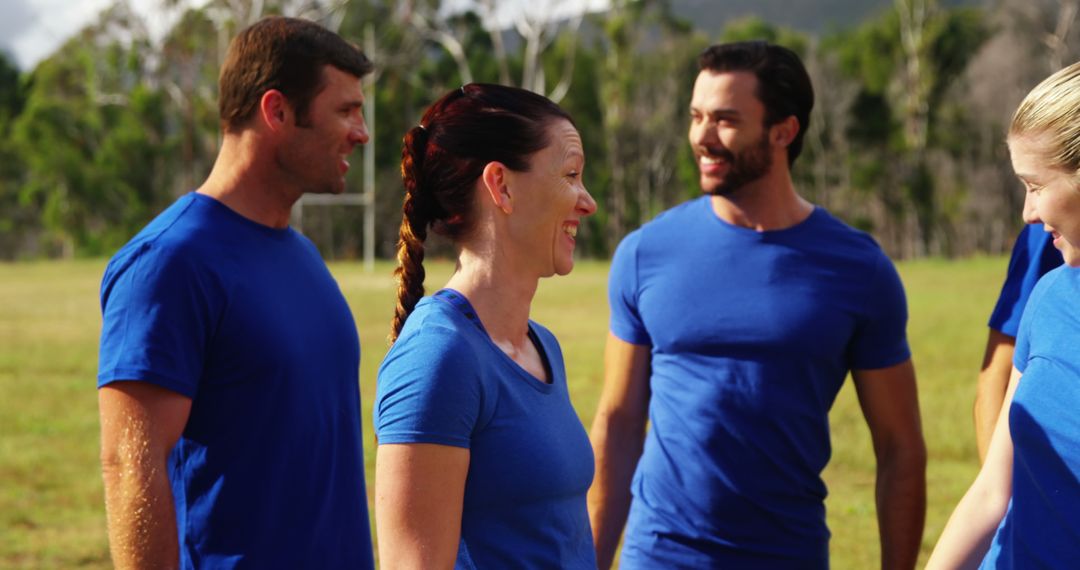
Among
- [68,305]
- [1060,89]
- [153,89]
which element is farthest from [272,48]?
[153,89]

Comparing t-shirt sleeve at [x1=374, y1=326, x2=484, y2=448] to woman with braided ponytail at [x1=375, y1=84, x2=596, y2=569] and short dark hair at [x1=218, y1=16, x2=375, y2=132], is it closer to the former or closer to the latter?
woman with braided ponytail at [x1=375, y1=84, x2=596, y2=569]

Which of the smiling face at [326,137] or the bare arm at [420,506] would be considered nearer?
the bare arm at [420,506]

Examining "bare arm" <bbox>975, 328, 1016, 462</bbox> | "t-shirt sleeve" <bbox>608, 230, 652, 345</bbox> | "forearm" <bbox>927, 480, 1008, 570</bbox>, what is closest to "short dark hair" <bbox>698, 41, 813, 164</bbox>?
"t-shirt sleeve" <bbox>608, 230, 652, 345</bbox>

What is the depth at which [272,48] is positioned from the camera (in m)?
3.26

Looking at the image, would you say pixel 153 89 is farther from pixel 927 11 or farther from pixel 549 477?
pixel 549 477

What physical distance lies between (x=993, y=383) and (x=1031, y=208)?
1107mm

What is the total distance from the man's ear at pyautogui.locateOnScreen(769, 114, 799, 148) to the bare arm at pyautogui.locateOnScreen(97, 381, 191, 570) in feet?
6.22

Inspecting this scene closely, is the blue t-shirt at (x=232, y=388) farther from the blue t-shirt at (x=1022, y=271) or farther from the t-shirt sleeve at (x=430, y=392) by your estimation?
the blue t-shirt at (x=1022, y=271)

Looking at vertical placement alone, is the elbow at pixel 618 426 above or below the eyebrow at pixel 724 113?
below

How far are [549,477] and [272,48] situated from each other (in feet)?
5.47

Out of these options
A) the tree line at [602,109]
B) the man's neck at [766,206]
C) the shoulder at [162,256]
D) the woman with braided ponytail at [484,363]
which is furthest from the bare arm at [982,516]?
the tree line at [602,109]

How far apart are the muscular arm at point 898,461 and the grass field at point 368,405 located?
371cm

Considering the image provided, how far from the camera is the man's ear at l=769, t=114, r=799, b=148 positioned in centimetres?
371

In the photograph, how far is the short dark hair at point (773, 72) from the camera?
3.69 m
